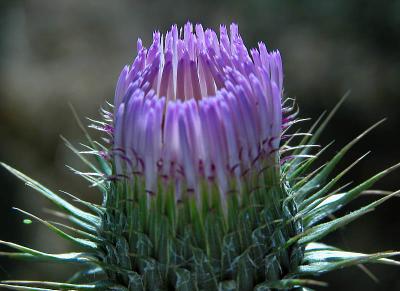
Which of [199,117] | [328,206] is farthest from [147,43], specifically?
[199,117]

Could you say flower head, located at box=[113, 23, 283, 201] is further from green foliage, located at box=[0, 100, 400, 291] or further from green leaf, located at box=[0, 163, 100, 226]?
green leaf, located at box=[0, 163, 100, 226]

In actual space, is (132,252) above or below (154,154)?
below

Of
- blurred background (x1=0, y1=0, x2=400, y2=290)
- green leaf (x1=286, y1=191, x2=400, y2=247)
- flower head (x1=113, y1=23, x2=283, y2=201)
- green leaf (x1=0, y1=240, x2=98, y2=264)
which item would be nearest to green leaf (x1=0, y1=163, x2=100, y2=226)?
green leaf (x1=0, y1=240, x2=98, y2=264)

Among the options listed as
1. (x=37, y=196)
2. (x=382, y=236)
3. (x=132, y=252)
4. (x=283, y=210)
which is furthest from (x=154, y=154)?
(x=37, y=196)

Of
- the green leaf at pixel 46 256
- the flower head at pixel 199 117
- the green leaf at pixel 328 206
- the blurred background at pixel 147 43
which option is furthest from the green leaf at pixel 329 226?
the blurred background at pixel 147 43

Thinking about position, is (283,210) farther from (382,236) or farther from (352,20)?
(352,20)
